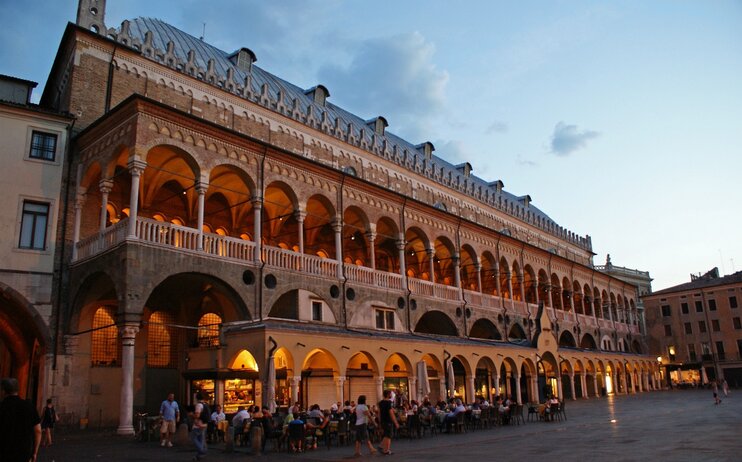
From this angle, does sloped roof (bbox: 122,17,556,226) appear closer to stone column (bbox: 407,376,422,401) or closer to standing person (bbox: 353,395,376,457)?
stone column (bbox: 407,376,422,401)

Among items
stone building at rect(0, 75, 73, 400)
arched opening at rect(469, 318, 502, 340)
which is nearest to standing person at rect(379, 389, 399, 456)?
stone building at rect(0, 75, 73, 400)

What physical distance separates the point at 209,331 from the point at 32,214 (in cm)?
822

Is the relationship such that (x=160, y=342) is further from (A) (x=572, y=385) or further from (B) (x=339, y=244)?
(A) (x=572, y=385)

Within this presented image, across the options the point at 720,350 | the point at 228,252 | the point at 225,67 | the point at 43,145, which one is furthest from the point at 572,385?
the point at 43,145

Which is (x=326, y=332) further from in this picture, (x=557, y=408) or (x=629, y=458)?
(x=629, y=458)

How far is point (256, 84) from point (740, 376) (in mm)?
62348

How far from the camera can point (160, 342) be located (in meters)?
26.3

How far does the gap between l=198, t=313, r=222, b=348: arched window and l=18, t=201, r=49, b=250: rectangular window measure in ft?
22.7

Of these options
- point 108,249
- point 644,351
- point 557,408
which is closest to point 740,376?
point 644,351

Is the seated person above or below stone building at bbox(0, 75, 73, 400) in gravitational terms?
below

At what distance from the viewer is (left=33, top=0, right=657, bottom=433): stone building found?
71.1ft

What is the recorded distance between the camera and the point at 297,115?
33.5 m

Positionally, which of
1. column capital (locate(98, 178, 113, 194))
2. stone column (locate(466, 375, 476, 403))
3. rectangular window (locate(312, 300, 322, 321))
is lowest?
stone column (locate(466, 375, 476, 403))

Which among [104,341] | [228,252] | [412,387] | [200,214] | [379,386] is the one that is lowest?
[412,387]
